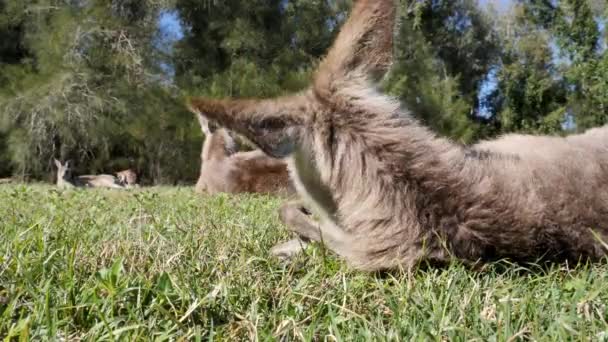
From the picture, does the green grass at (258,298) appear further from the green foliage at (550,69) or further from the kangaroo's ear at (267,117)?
the green foliage at (550,69)

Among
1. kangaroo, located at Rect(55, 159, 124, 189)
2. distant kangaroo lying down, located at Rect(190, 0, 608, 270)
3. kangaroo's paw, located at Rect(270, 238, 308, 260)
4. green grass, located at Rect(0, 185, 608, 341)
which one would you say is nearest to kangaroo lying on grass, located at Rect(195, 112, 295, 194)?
kangaroo's paw, located at Rect(270, 238, 308, 260)

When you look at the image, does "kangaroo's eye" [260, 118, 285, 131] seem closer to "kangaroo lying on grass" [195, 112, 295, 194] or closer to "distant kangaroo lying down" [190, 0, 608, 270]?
"distant kangaroo lying down" [190, 0, 608, 270]

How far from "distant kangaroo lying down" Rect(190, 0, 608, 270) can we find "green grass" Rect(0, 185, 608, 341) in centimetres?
12

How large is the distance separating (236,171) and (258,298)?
765 cm

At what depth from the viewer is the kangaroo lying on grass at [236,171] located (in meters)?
8.83

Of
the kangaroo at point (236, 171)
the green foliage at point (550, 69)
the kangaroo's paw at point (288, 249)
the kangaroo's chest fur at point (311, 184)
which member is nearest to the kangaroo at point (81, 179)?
the kangaroo at point (236, 171)

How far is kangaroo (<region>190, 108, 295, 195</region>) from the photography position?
29.0ft

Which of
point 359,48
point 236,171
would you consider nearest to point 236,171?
point 236,171

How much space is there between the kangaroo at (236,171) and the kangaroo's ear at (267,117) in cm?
544

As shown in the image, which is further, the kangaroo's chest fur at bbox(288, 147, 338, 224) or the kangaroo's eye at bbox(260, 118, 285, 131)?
the kangaroo's chest fur at bbox(288, 147, 338, 224)

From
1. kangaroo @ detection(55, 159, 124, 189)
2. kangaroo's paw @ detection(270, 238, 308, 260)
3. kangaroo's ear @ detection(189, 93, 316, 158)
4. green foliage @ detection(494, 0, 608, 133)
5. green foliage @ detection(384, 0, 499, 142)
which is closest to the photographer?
kangaroo's ear @ detection(189, 93, 316, 158)

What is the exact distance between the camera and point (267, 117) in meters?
2.55

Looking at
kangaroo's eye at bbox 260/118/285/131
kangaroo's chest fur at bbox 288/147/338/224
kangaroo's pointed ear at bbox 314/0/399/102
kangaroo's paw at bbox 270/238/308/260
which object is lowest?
kangaroo's paw at bbox 270/238/308/260

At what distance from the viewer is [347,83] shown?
269cm
